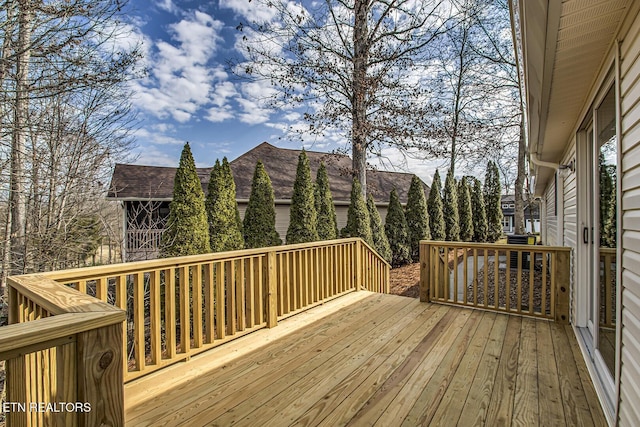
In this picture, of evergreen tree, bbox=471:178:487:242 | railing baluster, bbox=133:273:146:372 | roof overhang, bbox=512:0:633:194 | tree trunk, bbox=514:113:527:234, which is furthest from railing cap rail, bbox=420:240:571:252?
evergreen tree, bbox=471:178:487:242

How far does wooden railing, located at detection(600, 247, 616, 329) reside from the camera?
220 centimetres

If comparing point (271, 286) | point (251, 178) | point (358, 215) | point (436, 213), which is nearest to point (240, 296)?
point (271, 286)

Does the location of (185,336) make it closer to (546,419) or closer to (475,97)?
(546,419)

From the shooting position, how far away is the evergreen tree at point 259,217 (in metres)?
7.43

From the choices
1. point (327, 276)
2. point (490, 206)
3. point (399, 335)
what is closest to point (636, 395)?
point (399, 335)

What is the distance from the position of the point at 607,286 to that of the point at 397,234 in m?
7.75

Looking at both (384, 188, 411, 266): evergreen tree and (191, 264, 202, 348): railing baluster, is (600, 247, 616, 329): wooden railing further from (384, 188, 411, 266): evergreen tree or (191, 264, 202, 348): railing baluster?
(384, 188, 411, 266): evergreen tree

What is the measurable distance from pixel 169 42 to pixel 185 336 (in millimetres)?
6598

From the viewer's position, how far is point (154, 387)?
225 cm

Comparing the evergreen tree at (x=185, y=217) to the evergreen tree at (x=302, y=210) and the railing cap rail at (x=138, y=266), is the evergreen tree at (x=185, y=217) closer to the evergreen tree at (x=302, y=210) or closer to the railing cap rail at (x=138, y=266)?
the evergreen tree at (x=302, y=210)

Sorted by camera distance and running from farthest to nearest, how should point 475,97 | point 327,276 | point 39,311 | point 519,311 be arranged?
point 475,97
point 327,276
point 519,311
point 39,311

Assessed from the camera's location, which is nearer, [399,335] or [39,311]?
[39,311]

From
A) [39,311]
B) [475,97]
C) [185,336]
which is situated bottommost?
[185,336]

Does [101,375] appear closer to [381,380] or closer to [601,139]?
[381,380]
